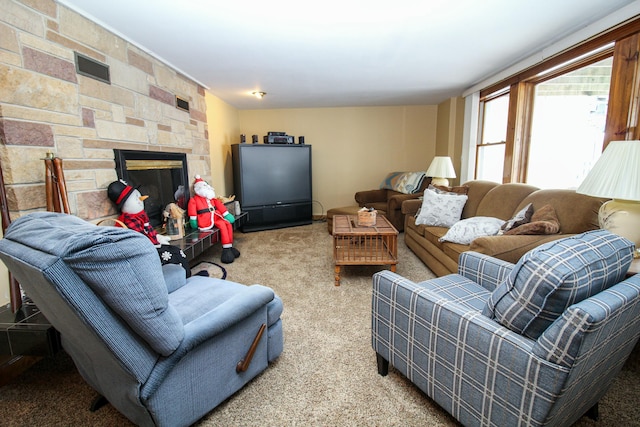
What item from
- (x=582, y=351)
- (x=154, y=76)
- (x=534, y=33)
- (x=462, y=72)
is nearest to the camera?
(x=582, y=351)

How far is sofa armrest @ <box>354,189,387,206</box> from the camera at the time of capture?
4840 mm

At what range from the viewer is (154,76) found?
8.89 feet

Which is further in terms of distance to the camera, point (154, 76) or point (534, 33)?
point (154, 76)

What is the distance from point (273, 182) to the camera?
15.3 ft

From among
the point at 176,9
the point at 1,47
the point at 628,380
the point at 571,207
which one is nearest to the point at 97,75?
the point at 1,47

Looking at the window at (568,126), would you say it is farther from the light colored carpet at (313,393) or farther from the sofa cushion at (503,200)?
the light colored carpet at (313,393)

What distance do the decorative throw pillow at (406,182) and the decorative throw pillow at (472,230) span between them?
190 cm

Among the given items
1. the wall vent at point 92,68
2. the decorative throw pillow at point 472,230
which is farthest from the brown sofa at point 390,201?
the wall vent at point 92,68

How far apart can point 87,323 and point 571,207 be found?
2.74 metres

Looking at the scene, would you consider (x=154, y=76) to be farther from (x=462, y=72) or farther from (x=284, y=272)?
(x=462, y=72)

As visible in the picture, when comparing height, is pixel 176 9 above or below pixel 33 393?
above

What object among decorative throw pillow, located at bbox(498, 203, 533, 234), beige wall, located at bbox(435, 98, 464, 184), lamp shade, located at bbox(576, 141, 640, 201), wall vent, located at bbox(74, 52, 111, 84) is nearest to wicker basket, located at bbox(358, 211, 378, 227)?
decorative throw pillow, located at bbox(498, 203, 533, 234)

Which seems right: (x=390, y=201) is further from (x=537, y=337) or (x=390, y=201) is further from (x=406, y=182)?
(x=537, y=337)

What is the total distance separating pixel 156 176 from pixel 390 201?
3.03 meters
